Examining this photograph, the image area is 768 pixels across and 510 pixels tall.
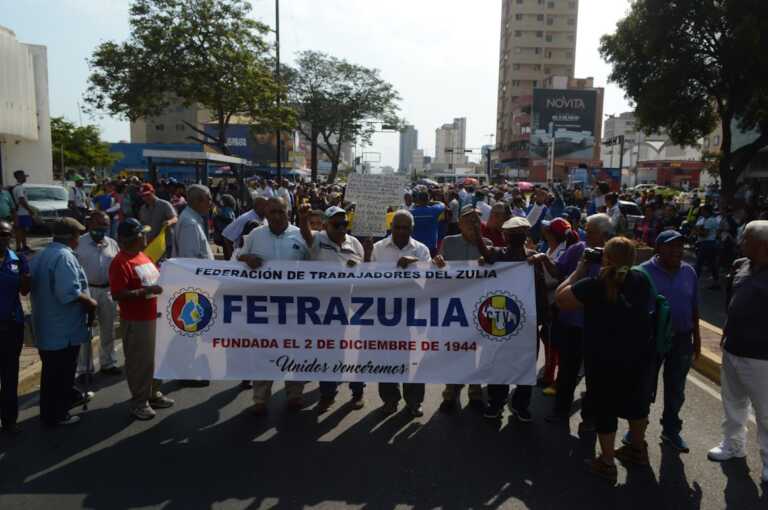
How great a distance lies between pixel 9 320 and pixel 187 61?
20.5 metres

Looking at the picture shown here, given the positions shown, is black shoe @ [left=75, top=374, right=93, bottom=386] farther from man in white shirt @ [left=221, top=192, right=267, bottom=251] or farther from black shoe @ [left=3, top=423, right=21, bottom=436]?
man in white shirt @ [left=221, top=192, right=267, bottom=251]

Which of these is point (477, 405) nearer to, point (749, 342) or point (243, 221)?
point (749, 342)

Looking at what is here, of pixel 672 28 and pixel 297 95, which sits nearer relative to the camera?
pixel 672 28

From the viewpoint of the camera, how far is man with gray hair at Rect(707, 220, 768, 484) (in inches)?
164

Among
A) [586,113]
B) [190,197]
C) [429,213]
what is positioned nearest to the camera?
[190,197]

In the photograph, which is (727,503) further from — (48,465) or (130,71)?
(130,71)

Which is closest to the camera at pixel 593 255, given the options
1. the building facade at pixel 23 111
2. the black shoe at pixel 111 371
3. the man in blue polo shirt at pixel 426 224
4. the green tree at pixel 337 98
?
the black shoe at pixel 111 371

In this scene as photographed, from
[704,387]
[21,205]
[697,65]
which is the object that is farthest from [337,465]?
[697,65]

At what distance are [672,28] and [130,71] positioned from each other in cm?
1965

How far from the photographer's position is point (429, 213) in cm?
977

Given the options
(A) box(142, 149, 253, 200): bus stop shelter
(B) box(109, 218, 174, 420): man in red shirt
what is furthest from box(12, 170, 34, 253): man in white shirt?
(B) box(109, 218, 174, 420): man in red shirt

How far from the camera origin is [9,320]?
4672 millimetres

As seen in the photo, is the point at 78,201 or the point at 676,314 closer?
the point at 676,314

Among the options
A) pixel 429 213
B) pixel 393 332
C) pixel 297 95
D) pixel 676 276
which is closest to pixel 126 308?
pixel 393 332
